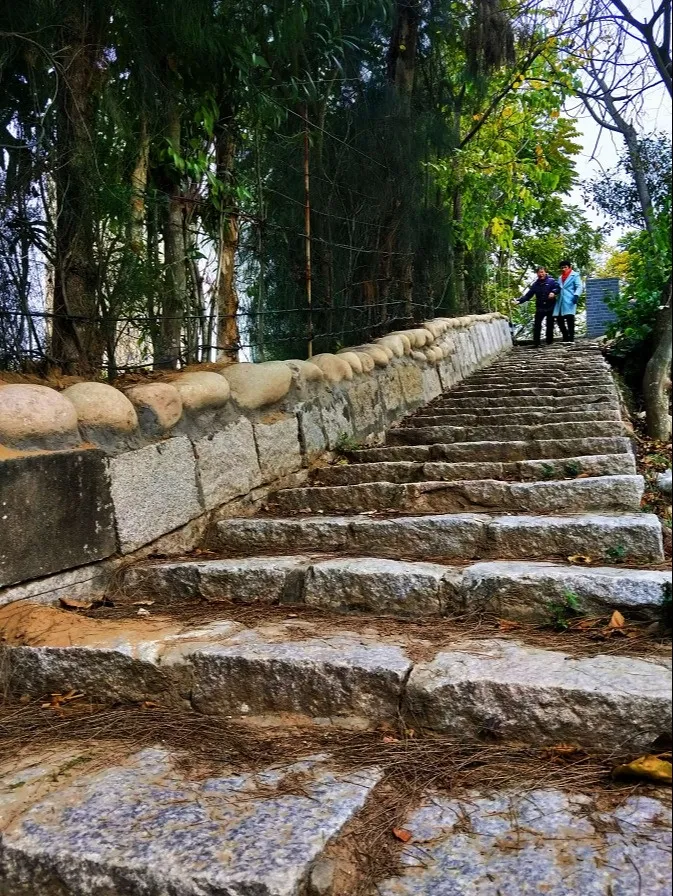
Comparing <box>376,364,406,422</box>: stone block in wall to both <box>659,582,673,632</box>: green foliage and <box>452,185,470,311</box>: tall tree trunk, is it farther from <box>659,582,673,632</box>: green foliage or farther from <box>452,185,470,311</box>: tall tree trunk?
<box>452,185,470,311</box>: tall tree trunk

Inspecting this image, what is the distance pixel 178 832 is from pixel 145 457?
1766mm

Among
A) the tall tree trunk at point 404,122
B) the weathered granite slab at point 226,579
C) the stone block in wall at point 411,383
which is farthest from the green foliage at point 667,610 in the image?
the tall tree trunk at point 404,122

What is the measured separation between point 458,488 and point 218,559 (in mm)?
1085

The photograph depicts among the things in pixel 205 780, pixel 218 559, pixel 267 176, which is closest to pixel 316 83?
pixel 267 176

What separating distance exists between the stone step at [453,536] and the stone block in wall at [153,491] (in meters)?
0.23

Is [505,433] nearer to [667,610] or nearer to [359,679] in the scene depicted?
[667,610]

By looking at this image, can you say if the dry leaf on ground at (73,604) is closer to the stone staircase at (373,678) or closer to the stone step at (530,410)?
the stone staircase at (373,678)

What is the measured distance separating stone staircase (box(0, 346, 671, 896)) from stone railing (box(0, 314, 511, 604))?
0.17 m

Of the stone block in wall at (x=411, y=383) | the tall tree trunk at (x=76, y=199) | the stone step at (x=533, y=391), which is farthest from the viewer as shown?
the stone block in wall at (x=411, y=383)

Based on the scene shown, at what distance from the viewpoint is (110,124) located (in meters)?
3.24

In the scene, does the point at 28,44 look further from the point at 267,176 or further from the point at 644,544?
the point at 644,544

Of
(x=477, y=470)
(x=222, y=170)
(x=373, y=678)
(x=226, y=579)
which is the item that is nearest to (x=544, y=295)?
(x=222, y=170)

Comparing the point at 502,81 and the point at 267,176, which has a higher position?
the point at 502,81

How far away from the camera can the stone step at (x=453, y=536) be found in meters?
2.46
